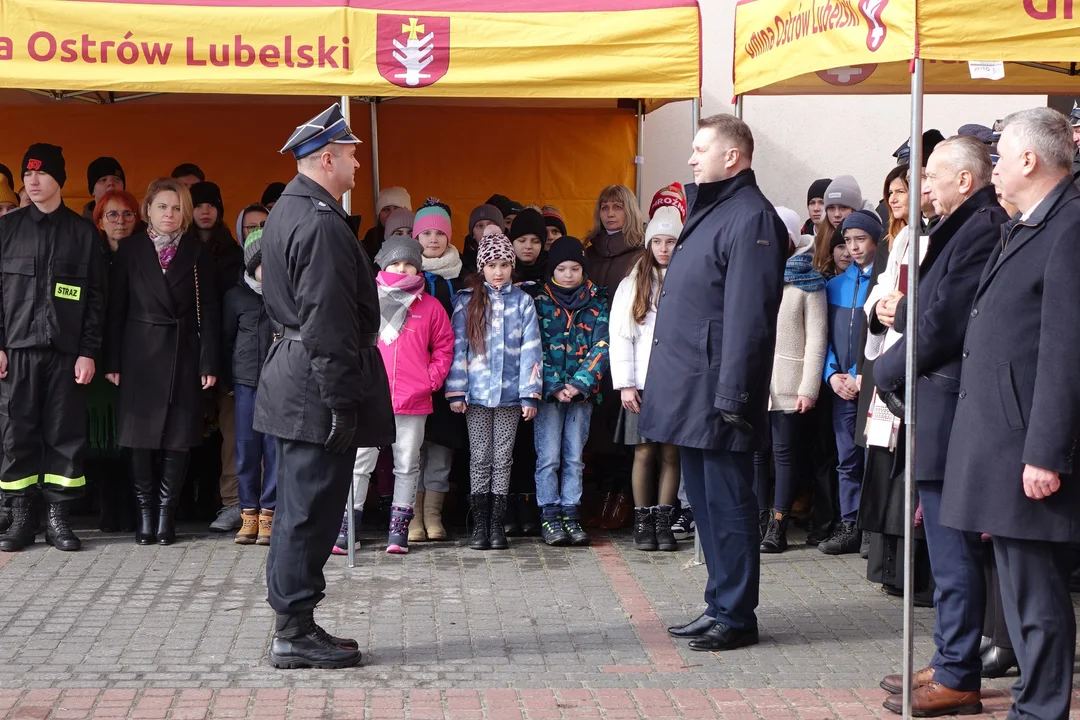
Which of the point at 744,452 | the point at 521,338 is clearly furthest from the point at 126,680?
the point at 521,338

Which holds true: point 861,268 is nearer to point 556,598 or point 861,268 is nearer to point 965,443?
point 556,598

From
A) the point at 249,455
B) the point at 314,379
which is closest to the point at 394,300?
the point at 249,455

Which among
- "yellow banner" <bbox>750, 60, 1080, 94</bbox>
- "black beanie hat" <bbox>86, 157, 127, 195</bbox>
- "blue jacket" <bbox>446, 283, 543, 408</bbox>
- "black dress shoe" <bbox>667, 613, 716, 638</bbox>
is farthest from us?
→ "black beanie hat" <bbox>86, 157, 127, 195</bbox>

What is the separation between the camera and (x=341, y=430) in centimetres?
463

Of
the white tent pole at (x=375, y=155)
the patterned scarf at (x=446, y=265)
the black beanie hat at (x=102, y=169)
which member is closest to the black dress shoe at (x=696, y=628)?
the patterned scarf at (x=446, y=265)

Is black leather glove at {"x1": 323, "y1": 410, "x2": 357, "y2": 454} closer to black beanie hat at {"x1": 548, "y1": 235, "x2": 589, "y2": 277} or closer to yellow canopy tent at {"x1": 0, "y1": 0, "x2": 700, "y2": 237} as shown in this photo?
yellow canopy tent at {"x1": 0, "y1": 0, "x2": 700, "y2": 237}

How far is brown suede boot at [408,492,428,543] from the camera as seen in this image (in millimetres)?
7031

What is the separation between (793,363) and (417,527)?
7.49 ft

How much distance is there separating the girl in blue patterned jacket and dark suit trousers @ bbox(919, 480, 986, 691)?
2.88 meters

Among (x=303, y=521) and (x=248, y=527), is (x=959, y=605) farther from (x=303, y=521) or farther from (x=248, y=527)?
(x=248, y=527)

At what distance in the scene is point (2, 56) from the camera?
6.01 metres

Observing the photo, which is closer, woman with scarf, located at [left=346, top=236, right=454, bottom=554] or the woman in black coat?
woman with scarf, located at [left=346, top=236, right=454, bottom=554]

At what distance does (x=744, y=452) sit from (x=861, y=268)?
214cm

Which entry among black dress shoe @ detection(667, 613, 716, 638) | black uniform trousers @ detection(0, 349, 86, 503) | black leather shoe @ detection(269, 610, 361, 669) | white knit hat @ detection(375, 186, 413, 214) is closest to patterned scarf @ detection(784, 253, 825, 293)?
black dress shoe @ detection(667, 613, 716, 638)
